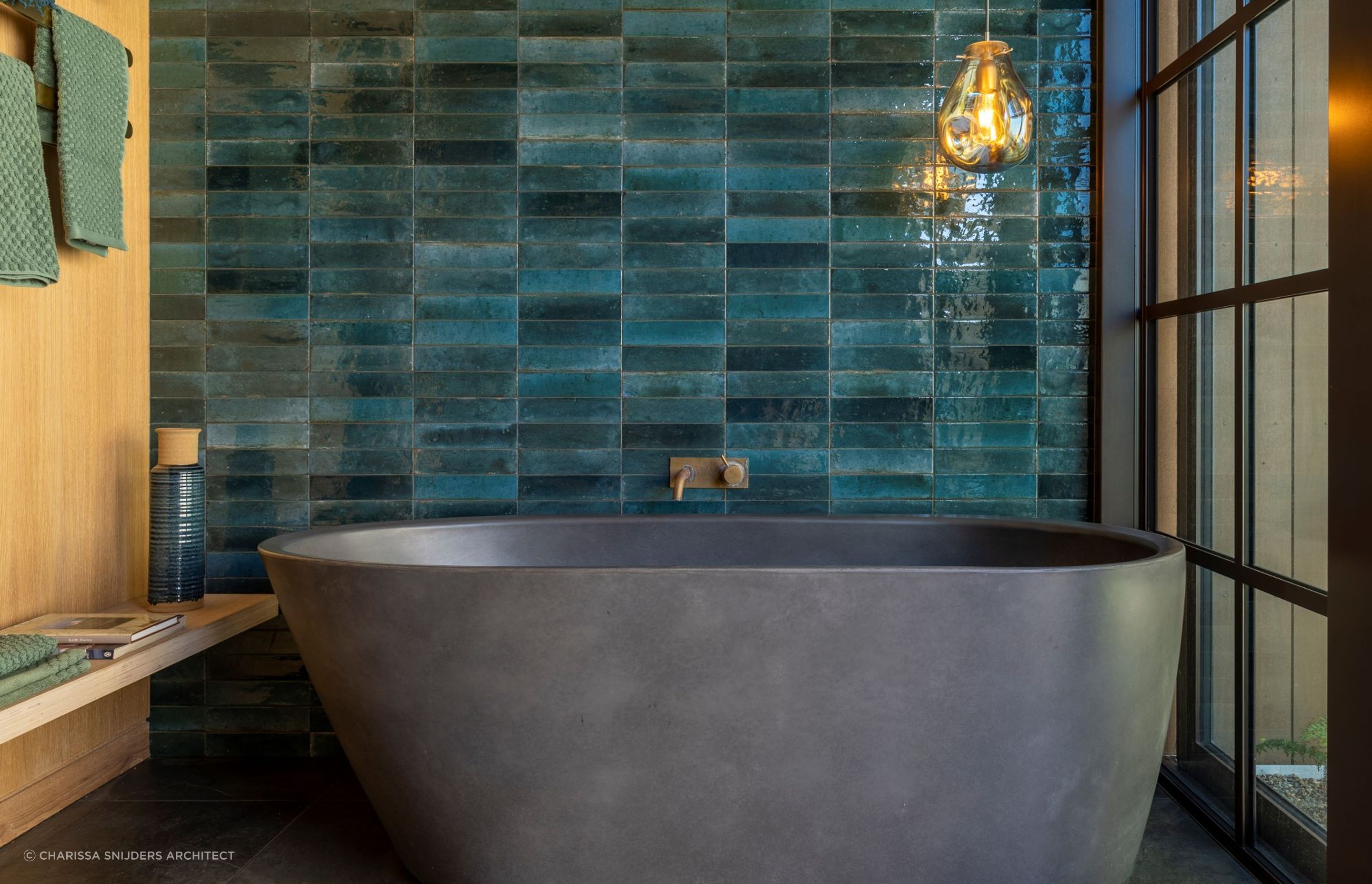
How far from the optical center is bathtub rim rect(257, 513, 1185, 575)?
1390 mm

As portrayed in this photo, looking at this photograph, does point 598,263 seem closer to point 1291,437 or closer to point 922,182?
point 922,182

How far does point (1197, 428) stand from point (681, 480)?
1160 mm

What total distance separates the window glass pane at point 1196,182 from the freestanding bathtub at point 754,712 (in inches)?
31.2

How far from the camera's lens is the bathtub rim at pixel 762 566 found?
1390 mm

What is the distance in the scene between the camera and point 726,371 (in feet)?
7.66

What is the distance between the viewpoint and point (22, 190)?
1729 millimetres

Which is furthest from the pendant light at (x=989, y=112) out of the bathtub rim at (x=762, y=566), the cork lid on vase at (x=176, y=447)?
the cork lid on vase at (x=176, y=447)

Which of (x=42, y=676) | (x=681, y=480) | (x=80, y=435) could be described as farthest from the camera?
(x=681, y=480)

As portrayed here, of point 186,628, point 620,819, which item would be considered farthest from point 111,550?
point 620,819

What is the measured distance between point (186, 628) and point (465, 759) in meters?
0.83

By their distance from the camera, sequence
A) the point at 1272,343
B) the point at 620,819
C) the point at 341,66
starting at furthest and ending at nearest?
the point at 341,66, the point at 1272,343, the point at 620,819

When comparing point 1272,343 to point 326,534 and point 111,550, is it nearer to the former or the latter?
point 326,534

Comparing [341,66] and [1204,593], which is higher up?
[341,66]

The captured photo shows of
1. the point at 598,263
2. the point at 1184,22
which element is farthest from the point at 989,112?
the point at 598,263
